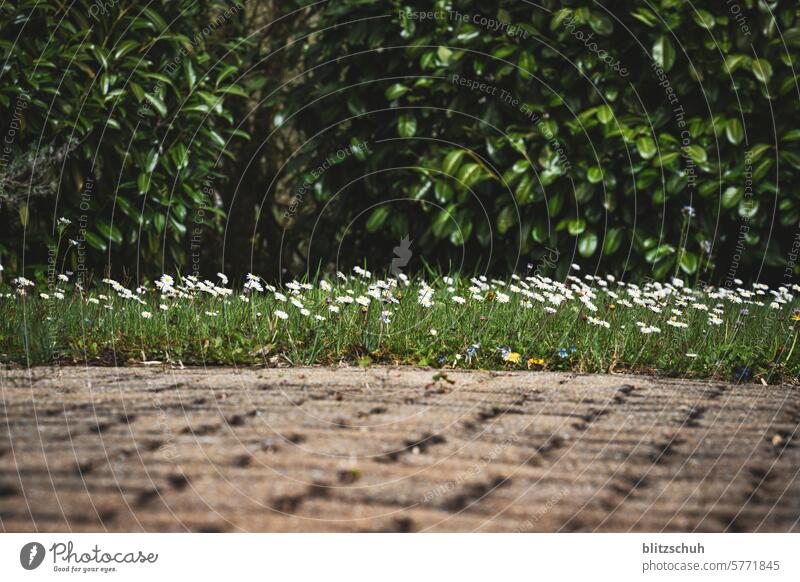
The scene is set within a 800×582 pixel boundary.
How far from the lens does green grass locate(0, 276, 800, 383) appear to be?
321cm

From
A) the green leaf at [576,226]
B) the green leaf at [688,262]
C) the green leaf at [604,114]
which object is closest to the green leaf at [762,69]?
the green leaf at [604,114]

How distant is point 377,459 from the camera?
209cm

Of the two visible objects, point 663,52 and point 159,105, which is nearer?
point 663,52

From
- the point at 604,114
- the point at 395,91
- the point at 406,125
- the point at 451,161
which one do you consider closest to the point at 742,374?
the point at 604,114

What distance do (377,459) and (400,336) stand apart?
4.56ft

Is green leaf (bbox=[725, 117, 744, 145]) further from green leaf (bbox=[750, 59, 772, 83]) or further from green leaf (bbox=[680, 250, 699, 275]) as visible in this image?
green leaf (bbox=[680, 250, 699, 275])

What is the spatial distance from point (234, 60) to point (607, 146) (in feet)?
9.48

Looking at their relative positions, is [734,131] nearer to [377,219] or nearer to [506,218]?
[506,218]

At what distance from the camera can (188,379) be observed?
2.71 m

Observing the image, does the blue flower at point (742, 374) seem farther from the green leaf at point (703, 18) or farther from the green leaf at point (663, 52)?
the green leaf at point (703, 18)

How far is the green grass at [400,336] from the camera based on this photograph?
3215 millimetres

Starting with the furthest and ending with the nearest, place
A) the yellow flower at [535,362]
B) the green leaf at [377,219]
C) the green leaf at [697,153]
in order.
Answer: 1. the green leaf at [377,219]
2. the green leaf at [697,153]
3. the yellow flower at [535,362]
